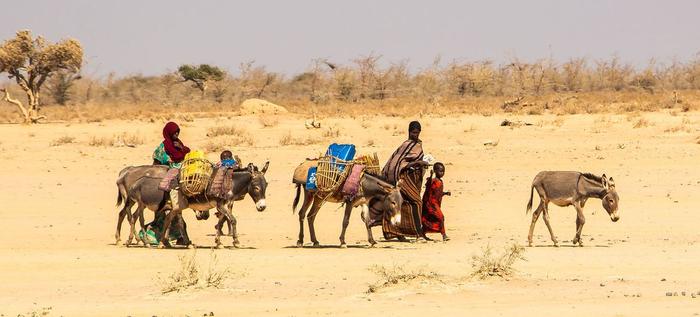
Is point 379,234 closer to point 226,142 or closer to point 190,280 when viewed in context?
point 190,280

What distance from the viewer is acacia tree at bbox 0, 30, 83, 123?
4247cm

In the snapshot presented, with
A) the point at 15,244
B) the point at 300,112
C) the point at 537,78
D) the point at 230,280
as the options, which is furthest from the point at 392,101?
the point at 230,280

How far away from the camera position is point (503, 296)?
42.6ft

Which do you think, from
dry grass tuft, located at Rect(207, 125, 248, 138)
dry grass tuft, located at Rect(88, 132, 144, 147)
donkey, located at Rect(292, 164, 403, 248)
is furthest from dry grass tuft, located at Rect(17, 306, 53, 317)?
dry grass tuft, located at Rect(207, 125, 248, 138)

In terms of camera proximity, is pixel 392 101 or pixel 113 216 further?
pixel 392 101

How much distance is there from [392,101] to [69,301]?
118 ft

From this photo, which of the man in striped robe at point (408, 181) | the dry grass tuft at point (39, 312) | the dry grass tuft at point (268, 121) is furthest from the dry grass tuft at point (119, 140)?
the dry grass tuft at point (39, 312)

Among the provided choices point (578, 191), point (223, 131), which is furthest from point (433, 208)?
point (223, 131)

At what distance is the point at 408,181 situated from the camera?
62.2 feet

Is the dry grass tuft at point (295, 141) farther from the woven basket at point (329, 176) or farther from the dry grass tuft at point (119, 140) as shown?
the woven basket at point (329, 176)

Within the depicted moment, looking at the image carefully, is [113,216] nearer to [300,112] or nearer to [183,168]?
[183,168]

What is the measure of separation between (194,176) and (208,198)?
413mm

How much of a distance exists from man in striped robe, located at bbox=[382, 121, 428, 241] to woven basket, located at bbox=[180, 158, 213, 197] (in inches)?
110

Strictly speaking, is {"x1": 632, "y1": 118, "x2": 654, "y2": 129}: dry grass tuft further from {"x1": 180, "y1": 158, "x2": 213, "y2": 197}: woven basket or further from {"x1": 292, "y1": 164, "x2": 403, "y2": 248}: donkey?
{"x1": 180, "y1": 158, "x2": 213, "y2": 197}: woven basket
